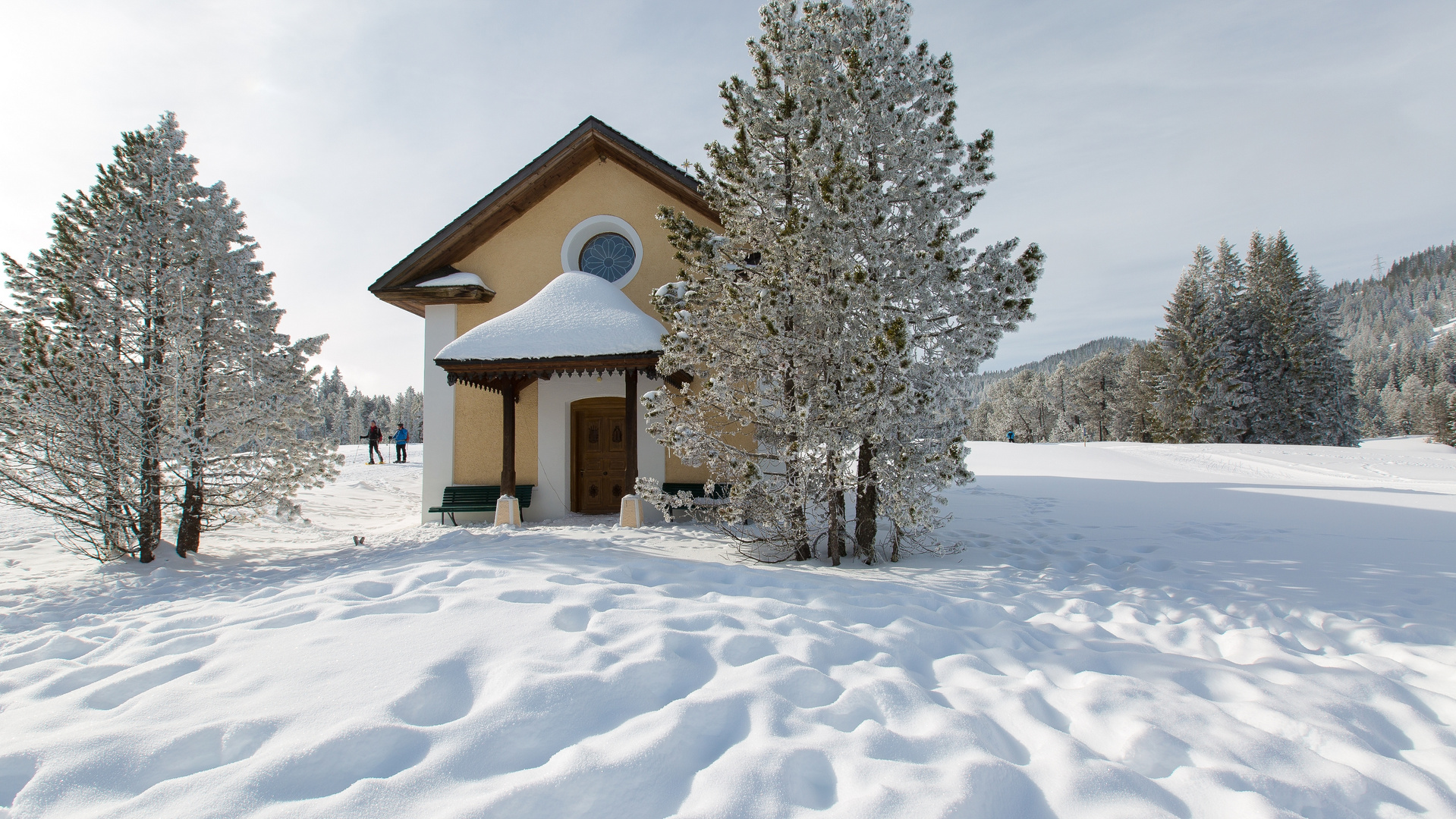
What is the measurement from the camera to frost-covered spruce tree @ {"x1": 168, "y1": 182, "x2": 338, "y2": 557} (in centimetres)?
691

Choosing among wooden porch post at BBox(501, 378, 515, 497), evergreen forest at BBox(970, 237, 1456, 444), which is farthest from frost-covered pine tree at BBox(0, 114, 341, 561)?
evergreen forest at BBox(970, 237, 1456, 444)

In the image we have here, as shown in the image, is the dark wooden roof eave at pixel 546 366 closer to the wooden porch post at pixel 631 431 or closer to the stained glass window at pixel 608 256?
the wooden porch post at pixel 631 431

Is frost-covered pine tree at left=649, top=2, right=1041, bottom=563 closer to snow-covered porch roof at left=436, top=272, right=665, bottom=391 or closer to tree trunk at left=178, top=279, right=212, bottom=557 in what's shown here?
snow-covered porch roof at left=436, top=272, right=665, bottom=391

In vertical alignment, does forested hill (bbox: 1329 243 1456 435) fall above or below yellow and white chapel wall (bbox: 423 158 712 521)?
above

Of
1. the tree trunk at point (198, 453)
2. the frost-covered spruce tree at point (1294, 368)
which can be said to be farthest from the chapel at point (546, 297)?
the frost-covered spruce tree at point (1294, 368)

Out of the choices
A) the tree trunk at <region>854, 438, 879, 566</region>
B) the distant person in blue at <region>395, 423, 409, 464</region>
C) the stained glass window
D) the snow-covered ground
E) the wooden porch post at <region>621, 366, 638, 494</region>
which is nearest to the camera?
the snow-covered ground

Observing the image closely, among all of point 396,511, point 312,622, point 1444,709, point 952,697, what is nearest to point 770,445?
point 952,697

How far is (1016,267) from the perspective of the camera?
6.26 metres

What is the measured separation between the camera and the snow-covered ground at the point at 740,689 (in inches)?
82.9

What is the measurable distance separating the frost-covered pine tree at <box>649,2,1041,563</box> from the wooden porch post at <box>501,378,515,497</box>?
15.3 feet

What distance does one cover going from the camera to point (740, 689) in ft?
9.27

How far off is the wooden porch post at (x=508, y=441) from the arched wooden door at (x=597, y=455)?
1.29m

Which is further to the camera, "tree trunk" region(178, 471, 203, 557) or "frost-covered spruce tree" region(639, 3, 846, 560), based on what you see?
"tree trunk" region(178, 471, 203, 557)

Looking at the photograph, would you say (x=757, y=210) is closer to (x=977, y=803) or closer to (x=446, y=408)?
(x=977, y=803)
